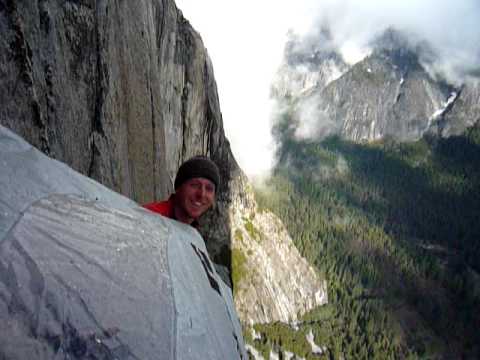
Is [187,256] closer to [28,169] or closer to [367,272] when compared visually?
[28,169]

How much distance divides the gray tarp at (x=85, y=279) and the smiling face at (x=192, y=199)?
1367mm

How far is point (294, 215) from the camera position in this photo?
157500mm

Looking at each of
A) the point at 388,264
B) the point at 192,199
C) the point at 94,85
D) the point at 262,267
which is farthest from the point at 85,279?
the point at 388,264

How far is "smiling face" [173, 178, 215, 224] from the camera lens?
18.3 feet

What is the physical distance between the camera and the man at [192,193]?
5594 millimetres

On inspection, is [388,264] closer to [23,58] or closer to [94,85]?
[94,85]

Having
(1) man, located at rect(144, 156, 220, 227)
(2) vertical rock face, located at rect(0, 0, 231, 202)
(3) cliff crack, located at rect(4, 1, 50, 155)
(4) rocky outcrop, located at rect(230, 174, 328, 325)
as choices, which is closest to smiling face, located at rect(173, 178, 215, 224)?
(1) man, located at rect(144, 156, 220, 227)

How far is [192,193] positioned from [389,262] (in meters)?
137

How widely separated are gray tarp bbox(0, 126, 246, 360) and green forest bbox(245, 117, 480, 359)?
63.2 meters

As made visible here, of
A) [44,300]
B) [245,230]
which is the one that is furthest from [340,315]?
[44,300]

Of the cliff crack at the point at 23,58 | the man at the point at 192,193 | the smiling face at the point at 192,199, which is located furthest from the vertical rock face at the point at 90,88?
the smiling face at the point at 192,199

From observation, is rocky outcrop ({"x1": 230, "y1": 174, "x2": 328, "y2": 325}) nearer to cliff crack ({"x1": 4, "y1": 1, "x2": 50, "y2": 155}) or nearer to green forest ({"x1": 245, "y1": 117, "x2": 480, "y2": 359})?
green forest ({"x1": 245, "y1": 117, "x2": 480, "y2": 359})

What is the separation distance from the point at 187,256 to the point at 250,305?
62.4 m

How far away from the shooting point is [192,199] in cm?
560
